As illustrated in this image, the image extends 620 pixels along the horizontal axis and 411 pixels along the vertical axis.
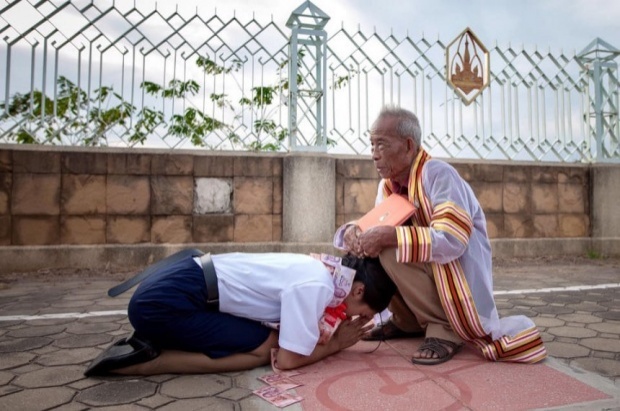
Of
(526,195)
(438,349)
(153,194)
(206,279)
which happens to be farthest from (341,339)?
(526,195)

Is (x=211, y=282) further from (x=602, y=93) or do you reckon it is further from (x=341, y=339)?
(x=602, y=93)

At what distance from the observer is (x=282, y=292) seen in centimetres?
195

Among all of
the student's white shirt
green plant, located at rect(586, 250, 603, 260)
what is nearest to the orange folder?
the student's white shirt

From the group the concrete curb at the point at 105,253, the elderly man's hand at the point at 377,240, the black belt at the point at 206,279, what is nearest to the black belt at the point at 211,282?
the black belt at the point at 206,279

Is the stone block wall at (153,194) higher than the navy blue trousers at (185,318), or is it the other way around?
the stone block wall at (153,194)

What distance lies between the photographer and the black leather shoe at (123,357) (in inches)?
77.5

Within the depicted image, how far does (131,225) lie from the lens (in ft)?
16.7

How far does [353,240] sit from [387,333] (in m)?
0.71

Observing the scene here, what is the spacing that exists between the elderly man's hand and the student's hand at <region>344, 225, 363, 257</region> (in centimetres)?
4

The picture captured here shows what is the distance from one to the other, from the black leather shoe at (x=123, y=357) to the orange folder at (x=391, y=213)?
3.84ft

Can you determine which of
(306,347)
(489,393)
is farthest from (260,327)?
(489,393)

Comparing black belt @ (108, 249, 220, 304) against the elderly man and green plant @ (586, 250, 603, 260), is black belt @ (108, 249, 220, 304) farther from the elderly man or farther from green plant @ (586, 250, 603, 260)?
green plant @ (586, 250, 603, 260)

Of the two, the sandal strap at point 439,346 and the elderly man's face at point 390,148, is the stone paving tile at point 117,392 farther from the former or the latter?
the elderly man's face at point 390,148

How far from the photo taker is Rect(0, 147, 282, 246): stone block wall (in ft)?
15.8
